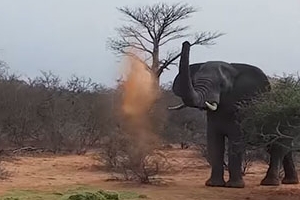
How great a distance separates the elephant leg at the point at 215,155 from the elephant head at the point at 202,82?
0.68m

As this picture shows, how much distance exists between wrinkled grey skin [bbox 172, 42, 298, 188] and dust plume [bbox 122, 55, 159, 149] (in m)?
1.45

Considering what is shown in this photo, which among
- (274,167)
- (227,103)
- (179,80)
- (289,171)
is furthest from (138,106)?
(179,80)

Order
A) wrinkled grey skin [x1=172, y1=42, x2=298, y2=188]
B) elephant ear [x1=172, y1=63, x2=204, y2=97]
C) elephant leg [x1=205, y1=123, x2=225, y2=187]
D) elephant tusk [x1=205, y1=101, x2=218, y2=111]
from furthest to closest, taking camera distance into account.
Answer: elephant leg [x1=205, y1=123, x2=225, y2=187] → wrinkled grey skin [x1=172, y1=42, x2=298, y2=188] → elephant tusk [x1=205, y1=101, x2=218, y2=111] → elephant ear [x1=172, y1=63, x2=204, y2=97]

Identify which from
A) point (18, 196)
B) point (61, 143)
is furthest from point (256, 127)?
point (61, 143)

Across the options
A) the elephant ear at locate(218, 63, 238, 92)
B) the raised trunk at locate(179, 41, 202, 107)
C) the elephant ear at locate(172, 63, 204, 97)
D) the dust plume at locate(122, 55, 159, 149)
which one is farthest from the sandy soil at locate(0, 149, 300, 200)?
the elephant ear at locate(218, 63, 238, 92)

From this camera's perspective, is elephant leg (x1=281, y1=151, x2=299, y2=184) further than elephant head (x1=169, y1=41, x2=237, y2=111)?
Yes

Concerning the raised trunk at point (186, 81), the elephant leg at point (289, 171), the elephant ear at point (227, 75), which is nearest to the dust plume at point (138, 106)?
the elephant ear at point (227, 75)

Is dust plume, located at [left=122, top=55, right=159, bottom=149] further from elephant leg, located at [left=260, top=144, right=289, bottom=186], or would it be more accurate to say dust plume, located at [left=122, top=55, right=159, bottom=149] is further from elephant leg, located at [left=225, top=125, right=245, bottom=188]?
elephant leg, located at [left=260, top=144, right=289, bottom=186]

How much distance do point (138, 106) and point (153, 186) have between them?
554 centimetres

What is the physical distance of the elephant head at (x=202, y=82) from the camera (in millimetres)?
10648

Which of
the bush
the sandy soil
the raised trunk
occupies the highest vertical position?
the raised trunk

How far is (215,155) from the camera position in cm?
1211

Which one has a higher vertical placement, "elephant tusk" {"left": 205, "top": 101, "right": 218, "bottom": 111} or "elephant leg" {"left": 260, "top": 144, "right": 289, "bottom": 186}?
"elephant tusk" {"left": 205, "top": 101, "right": 218, "bottom": 111}

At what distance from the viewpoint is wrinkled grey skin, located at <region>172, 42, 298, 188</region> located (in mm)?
11609
